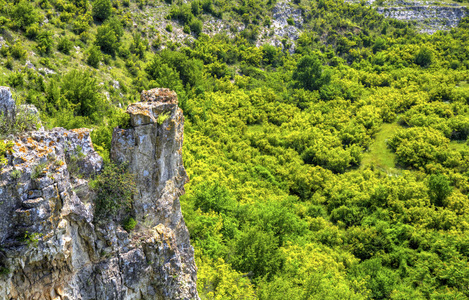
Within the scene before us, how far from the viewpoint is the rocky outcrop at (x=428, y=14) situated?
115 meters

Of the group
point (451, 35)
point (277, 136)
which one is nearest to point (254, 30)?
point (277, 136)

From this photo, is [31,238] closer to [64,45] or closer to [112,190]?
[112,190]

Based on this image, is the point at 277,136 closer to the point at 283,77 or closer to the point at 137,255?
the point at 283,77

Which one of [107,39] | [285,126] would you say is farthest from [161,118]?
[285,126]

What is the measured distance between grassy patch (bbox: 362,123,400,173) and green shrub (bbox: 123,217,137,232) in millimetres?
60534

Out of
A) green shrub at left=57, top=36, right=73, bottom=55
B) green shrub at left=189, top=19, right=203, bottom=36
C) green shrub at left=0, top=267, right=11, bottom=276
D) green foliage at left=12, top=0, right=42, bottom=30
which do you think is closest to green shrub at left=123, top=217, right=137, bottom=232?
green shrub at left=0, top=267, right=11, bottom=276

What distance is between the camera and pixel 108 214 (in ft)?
52.2

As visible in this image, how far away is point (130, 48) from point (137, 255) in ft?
170

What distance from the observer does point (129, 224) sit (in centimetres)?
1681

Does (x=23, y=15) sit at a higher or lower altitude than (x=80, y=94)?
higher

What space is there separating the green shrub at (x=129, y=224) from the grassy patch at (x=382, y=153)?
2383 inches

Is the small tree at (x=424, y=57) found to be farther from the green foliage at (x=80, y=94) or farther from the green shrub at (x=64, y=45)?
the green foliage at (x=80, y=94)

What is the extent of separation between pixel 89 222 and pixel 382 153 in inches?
2687

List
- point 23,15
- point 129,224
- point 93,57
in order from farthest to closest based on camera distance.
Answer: point 93,57 → point 23,15 → point 129,224
